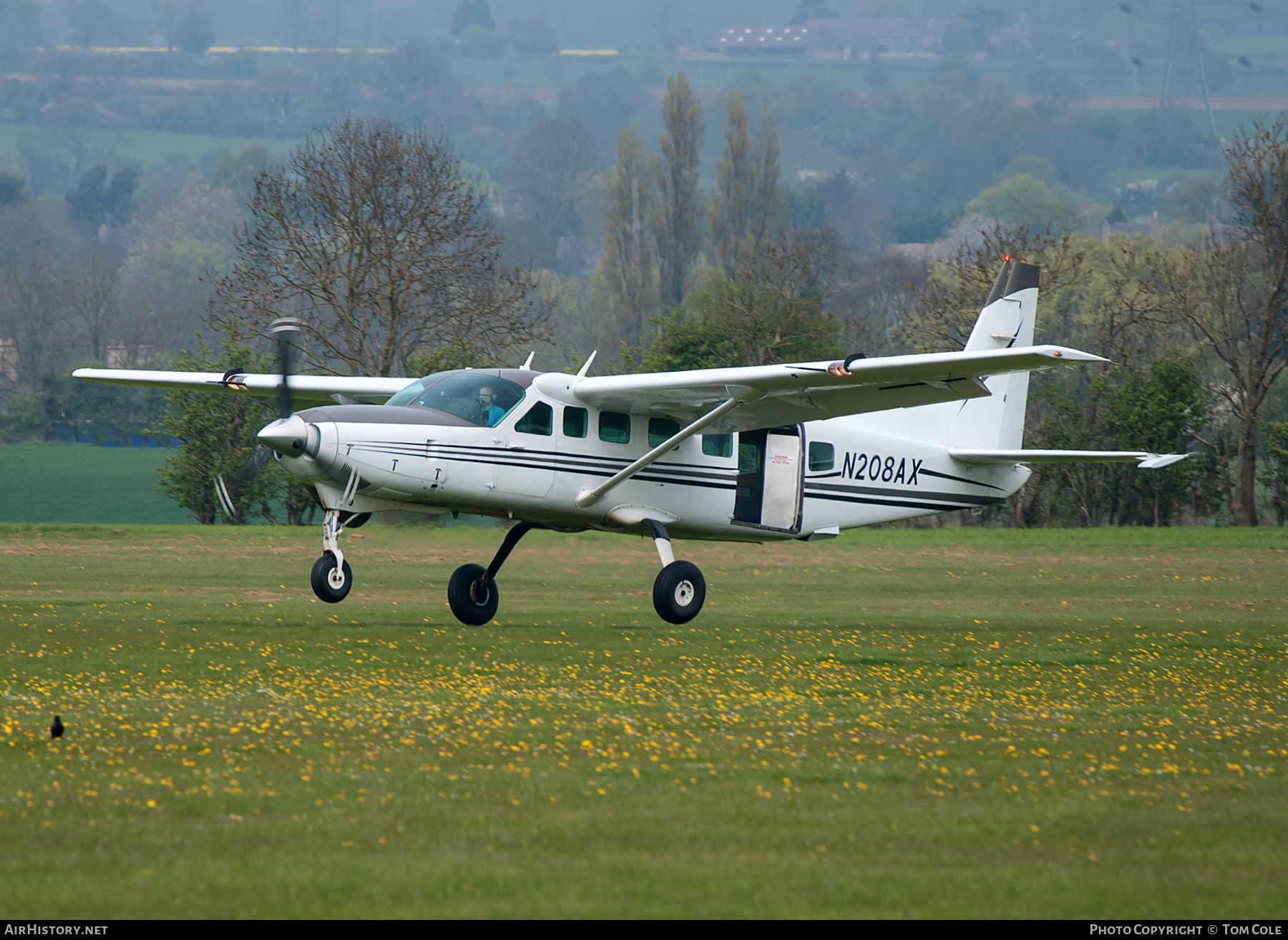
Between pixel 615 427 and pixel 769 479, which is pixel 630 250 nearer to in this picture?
pixel 769 479

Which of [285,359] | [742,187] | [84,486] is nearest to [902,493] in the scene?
[285,359]

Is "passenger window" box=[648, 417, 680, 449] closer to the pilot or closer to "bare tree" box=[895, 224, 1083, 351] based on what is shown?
the pilot

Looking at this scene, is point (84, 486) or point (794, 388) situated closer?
point (794, 388)

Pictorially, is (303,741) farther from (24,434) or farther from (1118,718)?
(24,434)

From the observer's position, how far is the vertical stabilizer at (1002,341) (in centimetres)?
2172

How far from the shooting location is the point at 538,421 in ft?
59.0

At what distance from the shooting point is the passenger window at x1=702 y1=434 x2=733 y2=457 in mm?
19438

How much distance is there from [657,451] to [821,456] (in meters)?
3.21

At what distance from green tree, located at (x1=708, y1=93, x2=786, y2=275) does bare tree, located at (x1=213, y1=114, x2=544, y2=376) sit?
7362 cm

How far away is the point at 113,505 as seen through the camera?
180 feet

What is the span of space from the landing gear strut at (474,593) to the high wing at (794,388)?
2.50 m

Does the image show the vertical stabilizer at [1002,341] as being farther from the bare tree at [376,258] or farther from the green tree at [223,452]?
the green tree at [223,452]

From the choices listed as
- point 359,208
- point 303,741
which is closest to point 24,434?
point 359,208

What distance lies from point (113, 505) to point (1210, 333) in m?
Result: 38.8
